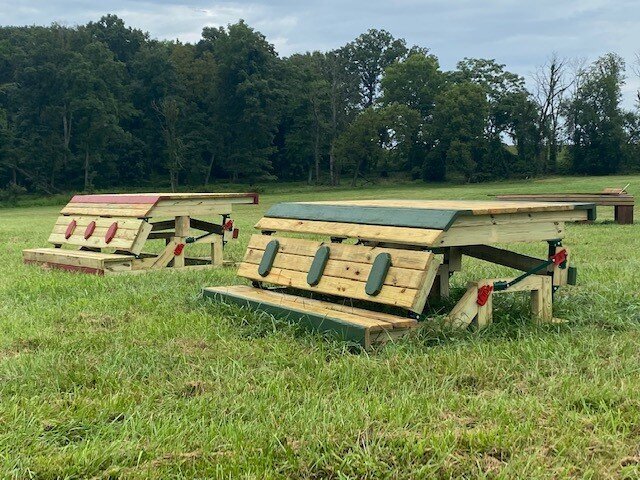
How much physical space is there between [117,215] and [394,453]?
24.6 ft

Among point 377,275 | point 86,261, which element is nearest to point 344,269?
point 377,275

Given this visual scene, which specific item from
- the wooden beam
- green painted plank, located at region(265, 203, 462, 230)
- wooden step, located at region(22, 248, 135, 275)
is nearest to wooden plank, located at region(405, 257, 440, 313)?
green painted plank, located at region(265, 203, 462, 230)

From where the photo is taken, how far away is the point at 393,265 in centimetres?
513

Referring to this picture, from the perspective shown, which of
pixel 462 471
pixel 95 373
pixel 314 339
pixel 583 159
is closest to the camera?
pixel 462 471

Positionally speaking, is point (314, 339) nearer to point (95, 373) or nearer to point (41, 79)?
point (95, 373)

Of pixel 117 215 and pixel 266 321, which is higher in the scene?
pixel 117 215

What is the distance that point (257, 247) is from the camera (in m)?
6.75

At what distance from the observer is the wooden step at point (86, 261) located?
8859 millimetres

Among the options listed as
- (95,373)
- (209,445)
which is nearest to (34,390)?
(95,373)

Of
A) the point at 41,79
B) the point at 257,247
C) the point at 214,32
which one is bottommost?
the point at 257,247

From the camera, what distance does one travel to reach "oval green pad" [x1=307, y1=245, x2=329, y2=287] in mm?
5703

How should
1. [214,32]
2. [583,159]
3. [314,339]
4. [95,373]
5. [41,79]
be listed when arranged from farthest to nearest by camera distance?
[214,32], [583,159], [41,79], [314,339], [95,373]

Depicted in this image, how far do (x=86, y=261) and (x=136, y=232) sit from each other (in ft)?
2.30

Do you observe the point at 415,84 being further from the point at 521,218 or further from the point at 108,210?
the point at 521,218
